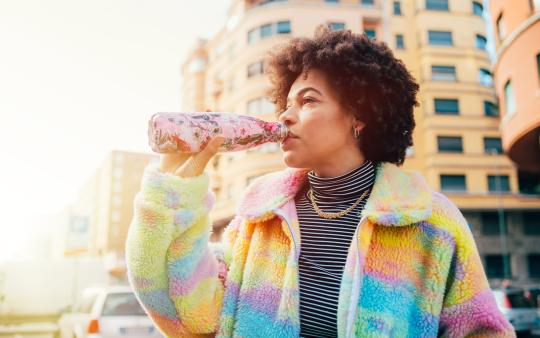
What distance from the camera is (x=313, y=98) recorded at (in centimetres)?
208

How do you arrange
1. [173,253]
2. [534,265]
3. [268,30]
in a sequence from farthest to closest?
1. [534,265]
2. [268,30]
3. [173,253]

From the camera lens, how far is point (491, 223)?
3338cm

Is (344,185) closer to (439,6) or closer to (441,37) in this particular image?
(441,37)

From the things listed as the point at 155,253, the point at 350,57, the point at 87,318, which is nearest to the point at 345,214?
the point at 350,57

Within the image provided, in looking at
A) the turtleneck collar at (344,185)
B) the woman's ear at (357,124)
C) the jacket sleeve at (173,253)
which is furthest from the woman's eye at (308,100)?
the jacket sleeve at (173,253)

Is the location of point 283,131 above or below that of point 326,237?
above

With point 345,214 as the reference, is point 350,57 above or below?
above

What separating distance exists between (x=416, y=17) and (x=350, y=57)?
36.6 meters

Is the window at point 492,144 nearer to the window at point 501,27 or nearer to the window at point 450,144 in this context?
the window at point 450,144

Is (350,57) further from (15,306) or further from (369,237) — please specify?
(15,306)

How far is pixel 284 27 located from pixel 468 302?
30.9m

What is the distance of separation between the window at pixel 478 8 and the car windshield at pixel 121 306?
1389 inches

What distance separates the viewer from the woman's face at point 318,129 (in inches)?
79.9

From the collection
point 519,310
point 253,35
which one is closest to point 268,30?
point 253,35
